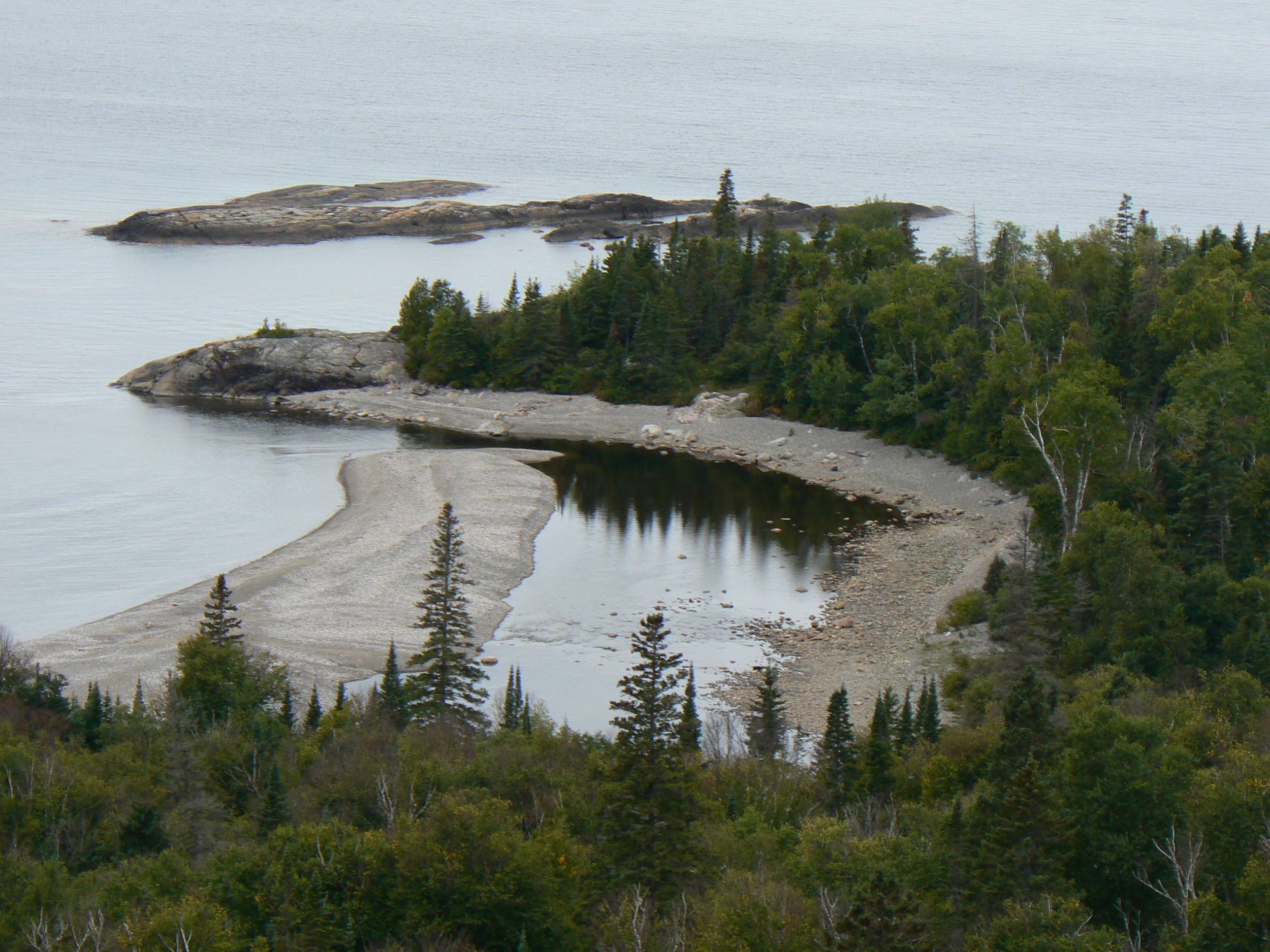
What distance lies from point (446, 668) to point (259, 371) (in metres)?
58.8

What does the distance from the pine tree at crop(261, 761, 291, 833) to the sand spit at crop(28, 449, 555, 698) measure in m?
17.2

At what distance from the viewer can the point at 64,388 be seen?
9175 centimetres

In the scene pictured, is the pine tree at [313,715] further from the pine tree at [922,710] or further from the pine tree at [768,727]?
the pine tree at [922,710]

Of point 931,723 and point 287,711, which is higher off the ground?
point 931,723

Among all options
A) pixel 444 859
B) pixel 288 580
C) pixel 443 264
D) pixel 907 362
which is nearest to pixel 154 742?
pixel 444 859

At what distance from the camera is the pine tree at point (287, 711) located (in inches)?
1563

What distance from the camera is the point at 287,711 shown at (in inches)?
1590

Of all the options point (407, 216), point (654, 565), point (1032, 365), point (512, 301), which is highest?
point (407, 216)

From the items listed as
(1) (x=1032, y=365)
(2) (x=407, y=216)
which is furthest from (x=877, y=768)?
(2) (x=407, y=216)

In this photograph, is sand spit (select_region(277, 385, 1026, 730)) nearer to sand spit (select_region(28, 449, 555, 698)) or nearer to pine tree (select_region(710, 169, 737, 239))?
sand spit (select_region(28, 449, 555, 698))

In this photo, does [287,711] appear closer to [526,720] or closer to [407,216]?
[526,720]

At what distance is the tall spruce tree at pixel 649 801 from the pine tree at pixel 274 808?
23.2 ft

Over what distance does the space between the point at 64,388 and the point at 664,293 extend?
41590 mm

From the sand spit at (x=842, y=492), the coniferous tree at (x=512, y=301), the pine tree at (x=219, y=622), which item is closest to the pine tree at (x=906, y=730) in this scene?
the sand spit at (x=842, y=492)
